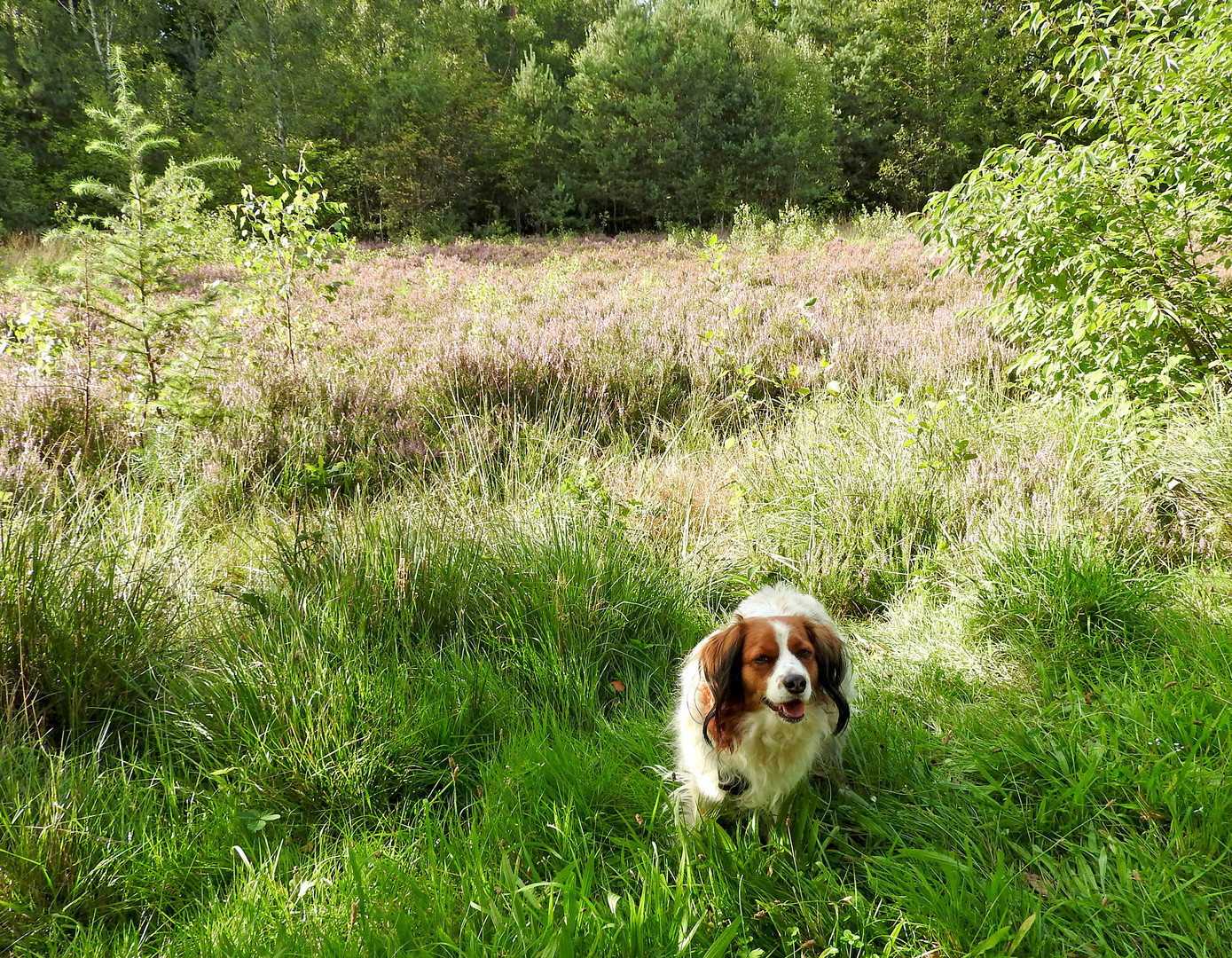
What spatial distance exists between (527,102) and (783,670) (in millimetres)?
28646

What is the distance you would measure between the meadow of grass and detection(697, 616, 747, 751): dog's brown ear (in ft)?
0.82

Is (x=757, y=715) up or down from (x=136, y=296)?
down

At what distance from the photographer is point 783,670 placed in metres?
1.62

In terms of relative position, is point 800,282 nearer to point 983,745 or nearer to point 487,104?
point 983,745

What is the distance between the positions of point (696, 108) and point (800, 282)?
19.0 m

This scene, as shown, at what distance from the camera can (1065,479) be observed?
332cm

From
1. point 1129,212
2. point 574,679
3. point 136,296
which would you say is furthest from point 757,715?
point 136,296

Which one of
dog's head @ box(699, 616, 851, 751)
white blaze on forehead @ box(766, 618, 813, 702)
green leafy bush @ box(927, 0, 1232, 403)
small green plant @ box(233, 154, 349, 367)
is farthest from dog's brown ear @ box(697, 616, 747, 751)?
small green plant @ box(233, 154, 349, 367)

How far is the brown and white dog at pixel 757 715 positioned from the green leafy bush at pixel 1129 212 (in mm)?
2689

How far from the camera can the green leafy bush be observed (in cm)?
315

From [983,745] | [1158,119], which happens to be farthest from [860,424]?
[983,745]

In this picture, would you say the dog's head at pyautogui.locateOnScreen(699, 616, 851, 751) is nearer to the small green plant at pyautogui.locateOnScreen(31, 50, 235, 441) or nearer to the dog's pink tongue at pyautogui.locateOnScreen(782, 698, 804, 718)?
the dog's pink tongue at pyautogui.locateOnScreen(782, 698, 804, 718)

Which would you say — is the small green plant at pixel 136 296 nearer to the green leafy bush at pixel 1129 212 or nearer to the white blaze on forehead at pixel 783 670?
the white blaze on forehead at pixel 783 670

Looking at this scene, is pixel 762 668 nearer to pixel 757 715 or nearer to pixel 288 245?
pixel 757 715
